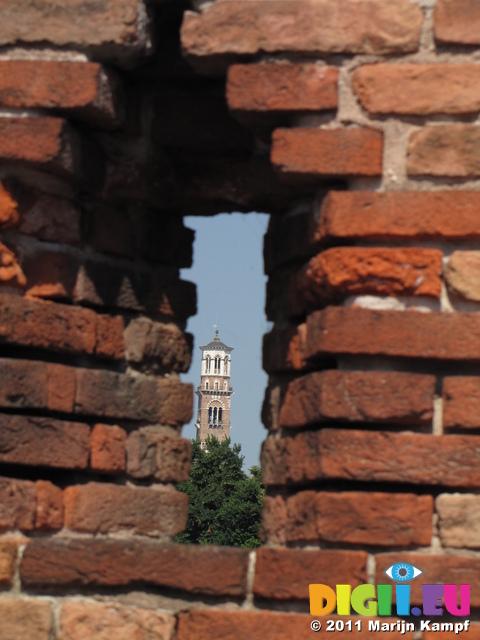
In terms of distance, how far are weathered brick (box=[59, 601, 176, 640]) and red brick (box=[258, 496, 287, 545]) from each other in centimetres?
40

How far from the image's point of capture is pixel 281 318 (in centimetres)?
354


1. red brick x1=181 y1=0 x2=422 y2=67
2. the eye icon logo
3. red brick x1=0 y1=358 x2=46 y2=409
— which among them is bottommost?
the eye icon logo

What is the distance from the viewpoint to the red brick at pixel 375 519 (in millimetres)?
2789

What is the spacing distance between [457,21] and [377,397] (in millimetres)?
1004

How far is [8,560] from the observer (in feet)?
9.86

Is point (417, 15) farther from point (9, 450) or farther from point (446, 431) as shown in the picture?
point (9, 450)

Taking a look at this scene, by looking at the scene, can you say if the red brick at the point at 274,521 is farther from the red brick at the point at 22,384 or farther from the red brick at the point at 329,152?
the red brick at the point at 329,152

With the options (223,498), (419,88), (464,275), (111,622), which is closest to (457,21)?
(419,88)

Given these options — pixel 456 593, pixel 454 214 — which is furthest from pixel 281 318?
pixel 456 593

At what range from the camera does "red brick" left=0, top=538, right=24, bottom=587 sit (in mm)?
2998

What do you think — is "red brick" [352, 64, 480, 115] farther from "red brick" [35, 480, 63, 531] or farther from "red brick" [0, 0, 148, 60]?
"red brick" [35, 480, 63, 531]

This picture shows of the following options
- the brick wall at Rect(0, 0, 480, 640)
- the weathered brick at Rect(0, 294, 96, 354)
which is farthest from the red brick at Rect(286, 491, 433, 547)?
the weathered brick at Rect(0, 294, 96, 354)
